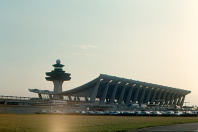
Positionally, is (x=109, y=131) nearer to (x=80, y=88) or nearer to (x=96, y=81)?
(x=96, y=81)

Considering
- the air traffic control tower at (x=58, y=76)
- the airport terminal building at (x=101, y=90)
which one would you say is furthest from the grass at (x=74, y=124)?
the air traffic control tower at (x=58, y=76)

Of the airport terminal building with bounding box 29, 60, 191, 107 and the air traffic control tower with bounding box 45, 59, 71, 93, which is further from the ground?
the air traffic control tower with bounding box 45, 59, 71, 93

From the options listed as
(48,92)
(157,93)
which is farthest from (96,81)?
(157,93)

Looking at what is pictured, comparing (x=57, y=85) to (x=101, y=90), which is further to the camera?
(x=57, y=85)

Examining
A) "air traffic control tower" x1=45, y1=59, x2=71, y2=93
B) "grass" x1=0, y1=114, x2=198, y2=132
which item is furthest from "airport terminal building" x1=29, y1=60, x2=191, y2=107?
"grass" x1=0, y1=114, x2=198, y2=132

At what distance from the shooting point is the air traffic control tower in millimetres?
133000

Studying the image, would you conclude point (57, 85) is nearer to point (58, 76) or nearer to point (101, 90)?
point (58, 76)

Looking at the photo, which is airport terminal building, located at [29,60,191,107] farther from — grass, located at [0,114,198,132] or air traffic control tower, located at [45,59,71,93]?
grass, located at [0,114,198,132]

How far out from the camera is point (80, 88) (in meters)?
113

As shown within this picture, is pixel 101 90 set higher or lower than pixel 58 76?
lower

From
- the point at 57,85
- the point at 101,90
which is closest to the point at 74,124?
the point at 101,90

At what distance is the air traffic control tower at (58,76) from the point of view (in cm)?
13300

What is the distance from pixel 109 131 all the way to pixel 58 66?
11928 centimetres

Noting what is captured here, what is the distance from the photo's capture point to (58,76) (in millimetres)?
132750
